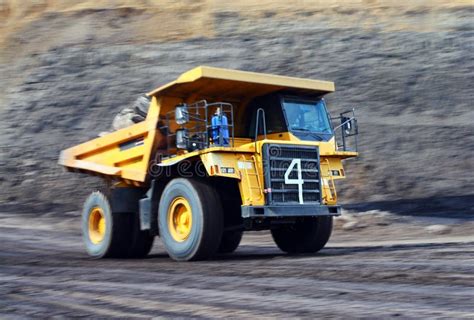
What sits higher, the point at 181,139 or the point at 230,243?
the point at 181,139

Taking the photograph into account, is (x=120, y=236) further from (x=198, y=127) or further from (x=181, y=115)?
(x=181, y=115)

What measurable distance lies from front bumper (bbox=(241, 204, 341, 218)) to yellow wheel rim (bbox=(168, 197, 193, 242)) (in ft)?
2.96

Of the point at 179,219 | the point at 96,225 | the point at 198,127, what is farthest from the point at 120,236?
the point at 198,127

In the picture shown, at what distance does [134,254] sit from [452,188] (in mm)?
10839

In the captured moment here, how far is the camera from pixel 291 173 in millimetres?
10328

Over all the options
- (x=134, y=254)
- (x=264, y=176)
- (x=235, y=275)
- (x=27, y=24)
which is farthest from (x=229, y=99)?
(x=27, y=24)

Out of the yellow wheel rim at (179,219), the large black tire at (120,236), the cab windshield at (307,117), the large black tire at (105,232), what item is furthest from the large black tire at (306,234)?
the large black tire at (105,232)

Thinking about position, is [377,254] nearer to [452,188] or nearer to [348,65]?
[452,188]

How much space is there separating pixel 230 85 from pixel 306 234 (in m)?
2.71

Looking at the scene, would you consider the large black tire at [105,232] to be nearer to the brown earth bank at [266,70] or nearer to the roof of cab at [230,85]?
the roof of cab at [230,85]

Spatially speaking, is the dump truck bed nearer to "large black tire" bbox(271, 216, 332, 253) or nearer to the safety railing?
the safety railing

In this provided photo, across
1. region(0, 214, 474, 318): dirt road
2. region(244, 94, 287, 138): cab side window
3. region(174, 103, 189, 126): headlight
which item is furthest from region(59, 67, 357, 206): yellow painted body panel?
region(0, 214, 474, 318): dirt road

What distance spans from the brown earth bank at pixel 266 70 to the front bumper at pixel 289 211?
8.27 meters

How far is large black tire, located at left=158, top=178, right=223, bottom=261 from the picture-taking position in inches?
392
